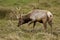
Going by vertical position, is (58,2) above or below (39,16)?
below

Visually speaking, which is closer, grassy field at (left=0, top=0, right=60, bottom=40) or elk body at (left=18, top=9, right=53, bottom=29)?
grassy field at (left=0, top=0, right=60, bottom=40)

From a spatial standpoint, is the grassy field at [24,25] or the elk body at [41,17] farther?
the elk body at [41,17]

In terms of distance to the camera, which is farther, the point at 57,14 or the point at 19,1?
the point at 19,1

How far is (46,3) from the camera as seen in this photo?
22.4m

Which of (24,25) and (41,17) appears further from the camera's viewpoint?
(24,25)

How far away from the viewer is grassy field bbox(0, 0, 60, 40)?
38.7 ft

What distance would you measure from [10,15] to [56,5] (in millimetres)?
5274

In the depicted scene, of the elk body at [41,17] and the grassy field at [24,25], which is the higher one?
the elk body at [41,17]

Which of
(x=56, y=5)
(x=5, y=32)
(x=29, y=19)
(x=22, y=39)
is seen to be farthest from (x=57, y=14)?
(x=22, y=39)

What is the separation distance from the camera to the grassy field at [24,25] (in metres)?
11.8

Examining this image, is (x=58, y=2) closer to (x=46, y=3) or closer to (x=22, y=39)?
(x=46, y=3)

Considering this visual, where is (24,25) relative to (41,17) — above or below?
below

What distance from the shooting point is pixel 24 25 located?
15.6 metres

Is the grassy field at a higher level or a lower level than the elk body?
lower
